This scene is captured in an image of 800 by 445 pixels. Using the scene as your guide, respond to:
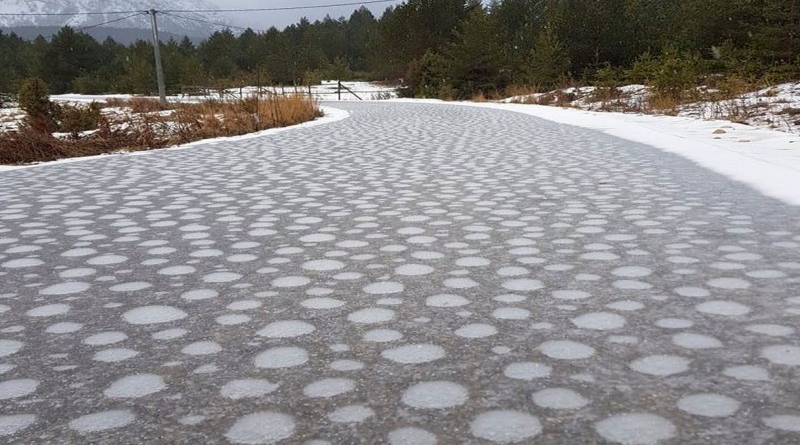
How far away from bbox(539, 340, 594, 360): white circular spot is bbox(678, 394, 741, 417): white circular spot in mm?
359

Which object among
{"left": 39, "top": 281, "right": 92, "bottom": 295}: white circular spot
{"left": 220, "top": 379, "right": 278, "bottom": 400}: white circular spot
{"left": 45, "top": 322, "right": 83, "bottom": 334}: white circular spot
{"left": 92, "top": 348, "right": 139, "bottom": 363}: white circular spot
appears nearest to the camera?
{"left": 220, "top": 379, "right": 278, "bottom": 400}: white circular spot

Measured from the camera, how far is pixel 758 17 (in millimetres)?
20062

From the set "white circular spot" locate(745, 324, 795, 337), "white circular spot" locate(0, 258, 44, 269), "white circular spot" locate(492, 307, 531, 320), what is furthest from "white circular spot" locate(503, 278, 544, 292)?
"white circular spot" locate(0, 258, 44, 269)

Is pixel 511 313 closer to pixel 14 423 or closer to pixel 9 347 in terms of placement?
pixel 14 423

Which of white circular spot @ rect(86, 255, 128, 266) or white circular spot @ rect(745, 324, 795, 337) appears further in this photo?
white circular spot @ rect(86, 255, 128, 266)

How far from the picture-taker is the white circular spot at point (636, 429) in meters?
1.52

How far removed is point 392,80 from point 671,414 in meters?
47.7

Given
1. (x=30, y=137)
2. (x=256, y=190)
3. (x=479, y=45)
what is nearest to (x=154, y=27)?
(x=479, y=45)

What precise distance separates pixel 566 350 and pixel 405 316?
0.62 m

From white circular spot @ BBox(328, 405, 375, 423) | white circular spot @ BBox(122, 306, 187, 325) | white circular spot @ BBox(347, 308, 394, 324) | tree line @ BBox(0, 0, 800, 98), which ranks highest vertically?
tree line @ BBox(0, 0, 800, 98)

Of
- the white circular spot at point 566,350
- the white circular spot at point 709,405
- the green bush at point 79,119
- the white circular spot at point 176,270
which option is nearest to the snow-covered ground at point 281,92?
the green bush at point 79,119

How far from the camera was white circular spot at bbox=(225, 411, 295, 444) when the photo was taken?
1564 millimetres

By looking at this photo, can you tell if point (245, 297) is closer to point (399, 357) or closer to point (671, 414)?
point (399, 357)

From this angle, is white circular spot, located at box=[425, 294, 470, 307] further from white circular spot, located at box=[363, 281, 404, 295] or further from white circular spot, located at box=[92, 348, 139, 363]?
white circular spot, located at box=[92, 348, 139, 363]
